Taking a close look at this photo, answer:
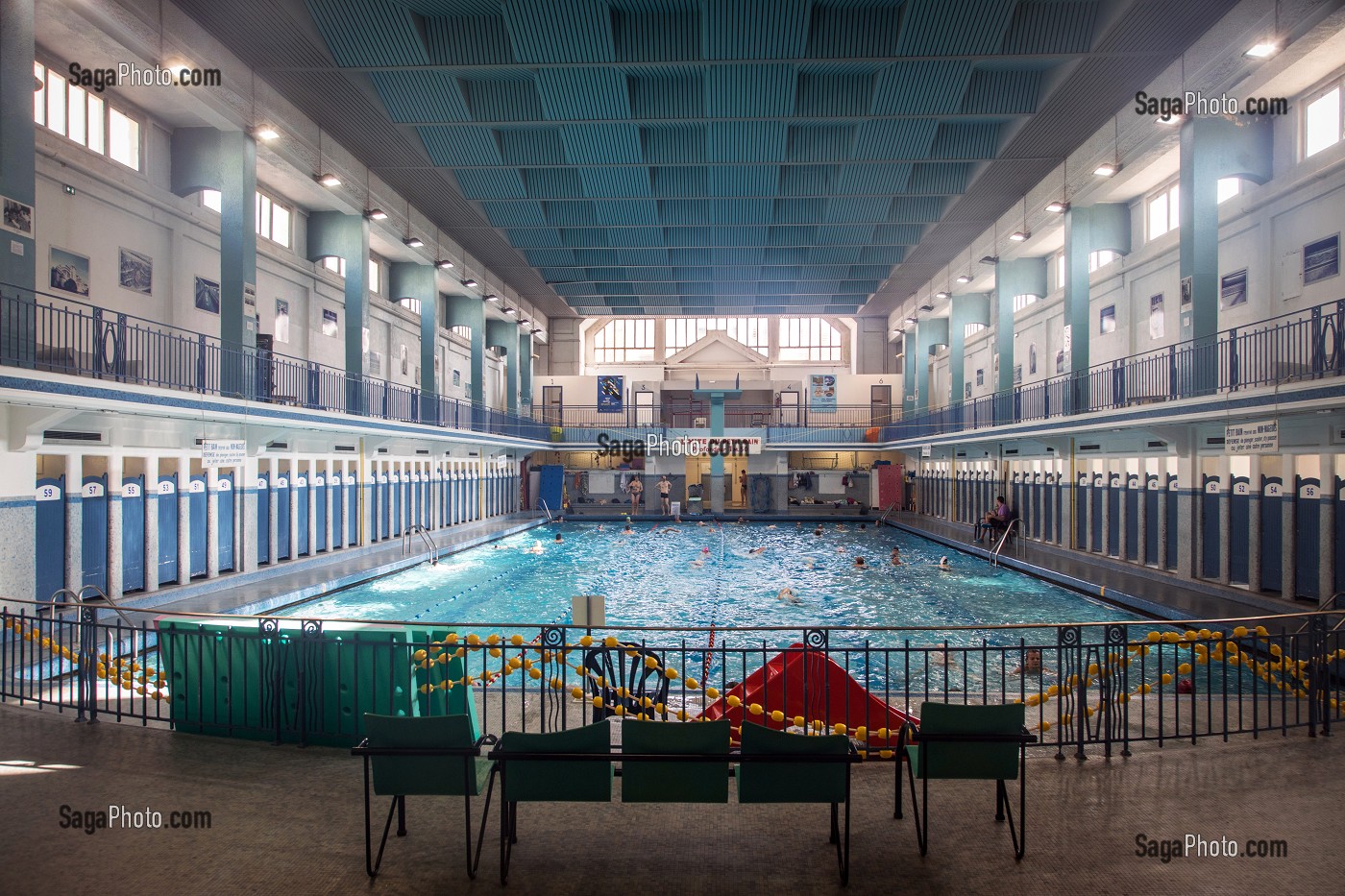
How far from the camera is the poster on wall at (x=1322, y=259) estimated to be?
11.2 metres

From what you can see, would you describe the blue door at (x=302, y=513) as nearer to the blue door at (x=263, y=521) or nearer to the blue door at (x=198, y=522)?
the blue door at (x=263, y=521)

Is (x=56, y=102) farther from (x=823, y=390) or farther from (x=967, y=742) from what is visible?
(x=823, y=390)

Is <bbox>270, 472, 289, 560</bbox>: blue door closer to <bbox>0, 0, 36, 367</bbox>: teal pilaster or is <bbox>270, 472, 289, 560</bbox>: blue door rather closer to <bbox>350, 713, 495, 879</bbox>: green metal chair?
<bbox>0, 0, 36, 367</bbox>: teal pilaster

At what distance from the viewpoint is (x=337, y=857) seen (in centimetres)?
377

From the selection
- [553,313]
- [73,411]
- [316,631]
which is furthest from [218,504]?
[553,313]

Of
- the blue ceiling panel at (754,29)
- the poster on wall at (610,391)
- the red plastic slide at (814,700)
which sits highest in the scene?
the blue ceiling panel at (754,29)

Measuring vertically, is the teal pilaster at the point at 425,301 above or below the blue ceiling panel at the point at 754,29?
below

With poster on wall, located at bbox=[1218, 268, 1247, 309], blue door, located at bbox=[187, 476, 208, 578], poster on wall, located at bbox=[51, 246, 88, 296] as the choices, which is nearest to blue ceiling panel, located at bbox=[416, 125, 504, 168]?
poster on wall, located at bbox=[51, 246, 88, 296]

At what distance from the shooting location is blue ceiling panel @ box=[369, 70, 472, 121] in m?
13.0

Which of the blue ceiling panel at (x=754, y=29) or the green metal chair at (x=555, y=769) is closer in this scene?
the green metal chair at (x=555, y=769)

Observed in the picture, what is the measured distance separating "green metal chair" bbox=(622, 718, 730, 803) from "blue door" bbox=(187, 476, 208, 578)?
40.6 feet

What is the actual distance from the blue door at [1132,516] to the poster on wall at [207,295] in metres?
20.6

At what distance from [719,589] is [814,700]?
1036 centimetres

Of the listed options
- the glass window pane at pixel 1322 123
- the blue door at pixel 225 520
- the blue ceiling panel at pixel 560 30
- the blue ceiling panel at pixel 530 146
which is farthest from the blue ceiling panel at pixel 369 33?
the glass window pane at pixel 1322 123
